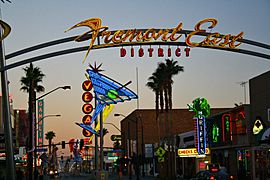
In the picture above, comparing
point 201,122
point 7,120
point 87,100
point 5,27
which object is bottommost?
point 7,120

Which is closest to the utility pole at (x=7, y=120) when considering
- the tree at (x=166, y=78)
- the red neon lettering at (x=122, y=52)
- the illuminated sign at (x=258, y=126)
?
the red neon lettering at (x=122, y=52)

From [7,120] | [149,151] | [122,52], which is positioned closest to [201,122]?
[122,52]

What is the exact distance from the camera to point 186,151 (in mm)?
61156

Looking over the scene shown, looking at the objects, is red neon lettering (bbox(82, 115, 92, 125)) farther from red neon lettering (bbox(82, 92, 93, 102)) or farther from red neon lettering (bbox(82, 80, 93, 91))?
red neon lettering (bbox(82, 80, 93, 91))

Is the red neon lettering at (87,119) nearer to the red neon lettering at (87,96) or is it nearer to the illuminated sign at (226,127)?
the red neon lettering at (87,96)

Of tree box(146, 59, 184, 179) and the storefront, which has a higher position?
tree box(146, 59, 184, 179)

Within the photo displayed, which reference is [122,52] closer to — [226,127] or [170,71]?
[226,127]

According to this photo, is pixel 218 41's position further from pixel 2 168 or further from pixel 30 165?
pixel 2 168

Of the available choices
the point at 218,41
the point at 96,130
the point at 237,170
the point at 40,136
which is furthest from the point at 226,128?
the point at 40,136

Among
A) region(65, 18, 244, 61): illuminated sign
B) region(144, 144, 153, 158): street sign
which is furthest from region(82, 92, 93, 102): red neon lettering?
region(65, 18, 244, 61): illuminated sign

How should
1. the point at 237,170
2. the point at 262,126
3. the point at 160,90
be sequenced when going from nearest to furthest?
the point at 262,126 < the point at 237,170 < the point at 160,90

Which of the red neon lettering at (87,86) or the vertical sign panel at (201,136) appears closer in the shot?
the vertical sign panel at (201,136)

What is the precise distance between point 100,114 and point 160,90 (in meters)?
8.48

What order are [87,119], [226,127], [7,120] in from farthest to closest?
[87,119], [226,127], [7,120]
